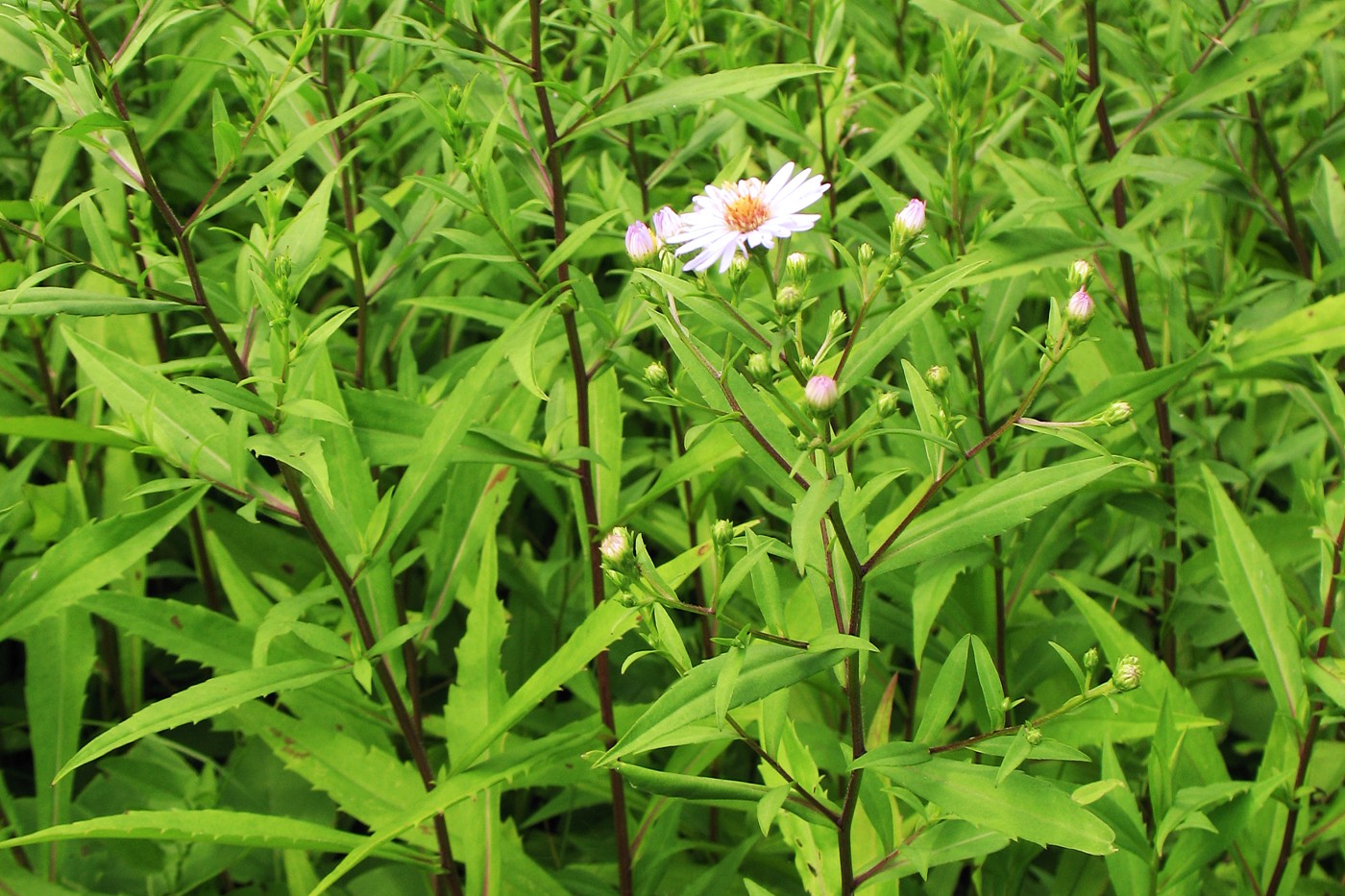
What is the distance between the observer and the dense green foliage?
844 millimetres

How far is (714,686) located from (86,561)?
2.25 feet

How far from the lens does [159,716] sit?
0.95 m

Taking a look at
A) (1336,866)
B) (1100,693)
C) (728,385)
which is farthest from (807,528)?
(1336,866)

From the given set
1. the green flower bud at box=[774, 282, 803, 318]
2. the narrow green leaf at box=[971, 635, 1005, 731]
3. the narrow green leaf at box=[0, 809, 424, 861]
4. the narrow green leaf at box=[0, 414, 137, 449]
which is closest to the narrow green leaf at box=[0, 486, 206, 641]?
the narrow green leaf at box=[0, 414, 137, 449]

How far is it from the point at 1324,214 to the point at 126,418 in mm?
1424

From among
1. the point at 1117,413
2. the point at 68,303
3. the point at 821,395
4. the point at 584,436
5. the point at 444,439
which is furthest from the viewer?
the point at 584,436

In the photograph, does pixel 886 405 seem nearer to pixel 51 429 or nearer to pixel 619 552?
pixel 619 552

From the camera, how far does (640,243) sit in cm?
Result: 82

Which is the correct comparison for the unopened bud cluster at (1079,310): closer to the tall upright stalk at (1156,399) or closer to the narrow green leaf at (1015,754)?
the narrow green leaf at (1015,754)

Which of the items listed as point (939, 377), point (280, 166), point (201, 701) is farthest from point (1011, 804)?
point (280, 166)

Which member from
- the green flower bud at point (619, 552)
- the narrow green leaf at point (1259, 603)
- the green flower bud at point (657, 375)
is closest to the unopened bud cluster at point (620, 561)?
the green flower bud at point (619, 552)

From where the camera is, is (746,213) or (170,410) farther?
(170,410)

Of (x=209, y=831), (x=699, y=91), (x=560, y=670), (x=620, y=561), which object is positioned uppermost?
(x=699, y=91)

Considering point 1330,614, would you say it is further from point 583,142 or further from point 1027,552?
point 583,142
